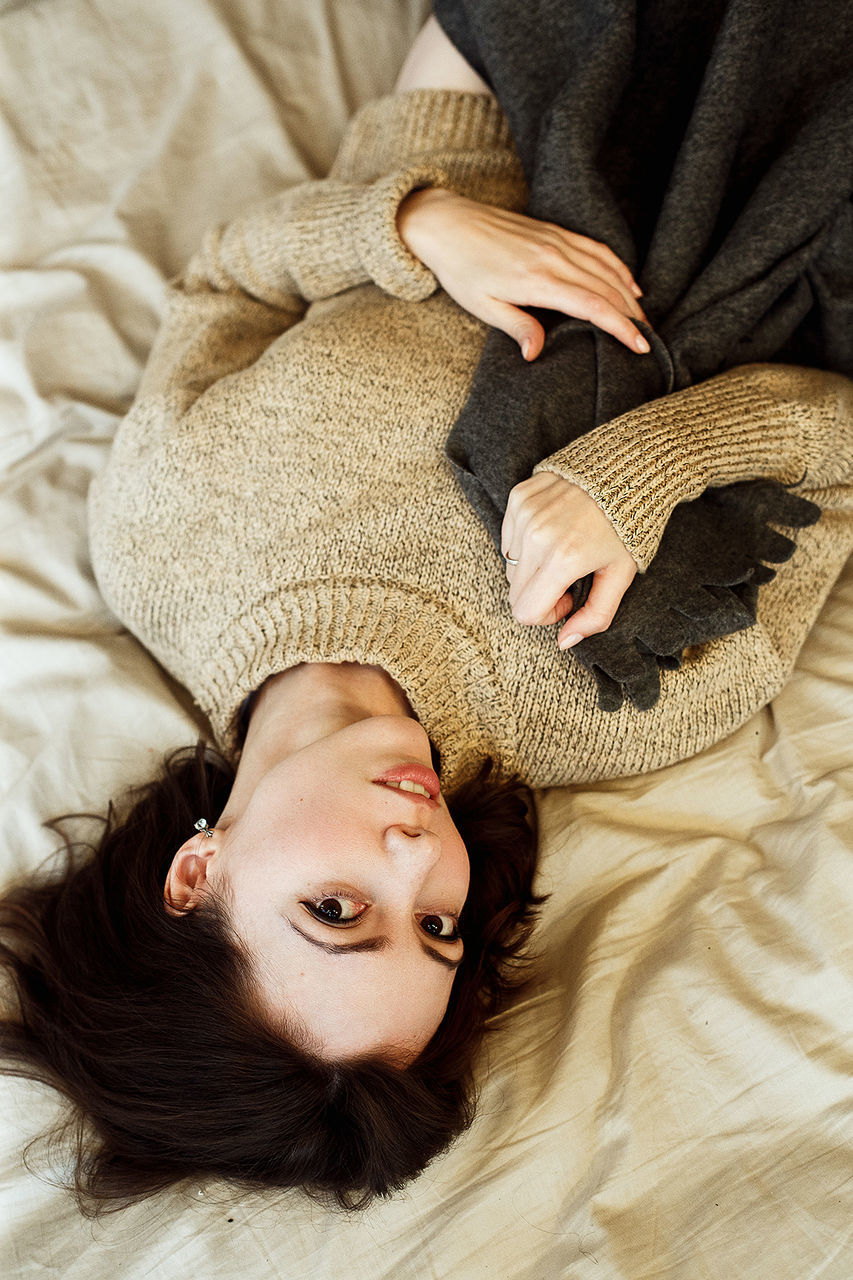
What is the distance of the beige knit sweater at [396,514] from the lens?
1.01 meters

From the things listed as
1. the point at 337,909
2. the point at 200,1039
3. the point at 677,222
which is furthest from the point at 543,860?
the point at 677,222

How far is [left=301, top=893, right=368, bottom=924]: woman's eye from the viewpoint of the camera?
2.82ft

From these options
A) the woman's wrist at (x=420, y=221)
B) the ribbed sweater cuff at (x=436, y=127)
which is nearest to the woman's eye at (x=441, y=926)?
the woman's wrist at (x=420, y=221)

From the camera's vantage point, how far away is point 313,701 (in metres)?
1.02

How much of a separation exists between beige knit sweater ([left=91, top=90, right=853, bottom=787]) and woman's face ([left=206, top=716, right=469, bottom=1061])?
150mm

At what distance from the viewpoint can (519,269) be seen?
1091 mm

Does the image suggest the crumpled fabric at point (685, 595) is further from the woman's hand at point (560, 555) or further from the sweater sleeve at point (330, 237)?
the sweater sleeve at point (330, 237)

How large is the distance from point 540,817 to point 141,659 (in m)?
0.53

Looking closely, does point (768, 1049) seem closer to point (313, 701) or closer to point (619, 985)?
point (619, 985)

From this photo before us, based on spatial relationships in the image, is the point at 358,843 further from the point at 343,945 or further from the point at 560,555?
the point at 560,555

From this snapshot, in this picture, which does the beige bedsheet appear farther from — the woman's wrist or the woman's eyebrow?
→ the woman's wrist

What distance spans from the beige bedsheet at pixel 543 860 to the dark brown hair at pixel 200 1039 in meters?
0.04

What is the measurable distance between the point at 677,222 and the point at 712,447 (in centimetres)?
32

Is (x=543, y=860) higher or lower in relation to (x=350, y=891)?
lower
